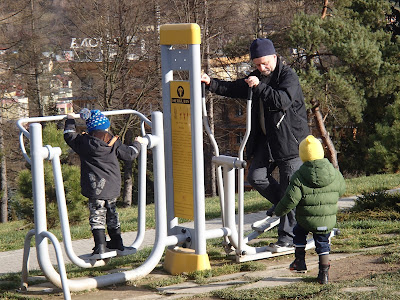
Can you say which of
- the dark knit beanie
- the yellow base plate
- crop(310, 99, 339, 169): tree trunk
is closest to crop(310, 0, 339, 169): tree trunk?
crop(310, 99, 339, 169): tree trunk

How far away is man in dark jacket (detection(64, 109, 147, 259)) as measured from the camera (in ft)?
16.1

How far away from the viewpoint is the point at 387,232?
261 inches

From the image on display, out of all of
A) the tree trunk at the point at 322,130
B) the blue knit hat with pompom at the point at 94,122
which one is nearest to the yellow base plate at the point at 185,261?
the blue knit hat with pompom at the point at 94,122

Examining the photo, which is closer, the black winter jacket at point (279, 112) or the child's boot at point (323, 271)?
the child's boot at point (323, 271)

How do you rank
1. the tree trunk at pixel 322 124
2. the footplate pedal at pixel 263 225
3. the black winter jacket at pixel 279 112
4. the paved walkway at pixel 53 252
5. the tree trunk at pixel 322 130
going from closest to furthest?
the black winter jacket at pixel 279 112 → the footplate pedal at pixel 263 225 → the paved walkway at pixel 53 252 → the tree trunk at pixel 322 124 → the tree trunk at pixel 322 130

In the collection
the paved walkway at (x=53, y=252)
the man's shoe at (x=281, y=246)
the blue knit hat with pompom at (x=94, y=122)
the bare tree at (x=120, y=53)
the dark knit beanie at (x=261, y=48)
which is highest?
the bare tree at (x=120, y=53)

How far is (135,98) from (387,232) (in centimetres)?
2043

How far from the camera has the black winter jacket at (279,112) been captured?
527 centimetres

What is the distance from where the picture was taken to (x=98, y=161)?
4910 millimetres

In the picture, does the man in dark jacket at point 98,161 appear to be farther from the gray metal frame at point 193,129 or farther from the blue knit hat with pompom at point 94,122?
the gray metal frame at point 193,129

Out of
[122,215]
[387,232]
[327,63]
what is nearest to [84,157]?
[387,232]

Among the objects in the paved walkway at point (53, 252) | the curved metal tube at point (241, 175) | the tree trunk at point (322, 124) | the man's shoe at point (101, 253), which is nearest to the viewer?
the man's shoe at point (101, 253)

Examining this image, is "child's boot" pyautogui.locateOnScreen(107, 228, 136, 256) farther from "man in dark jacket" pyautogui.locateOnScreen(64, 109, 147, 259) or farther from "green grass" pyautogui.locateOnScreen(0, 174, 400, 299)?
"green grass" pyautogui.locateOnScreen(0, 174, 400, 299)

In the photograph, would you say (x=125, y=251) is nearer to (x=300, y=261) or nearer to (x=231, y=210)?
(x=231, y=210)
